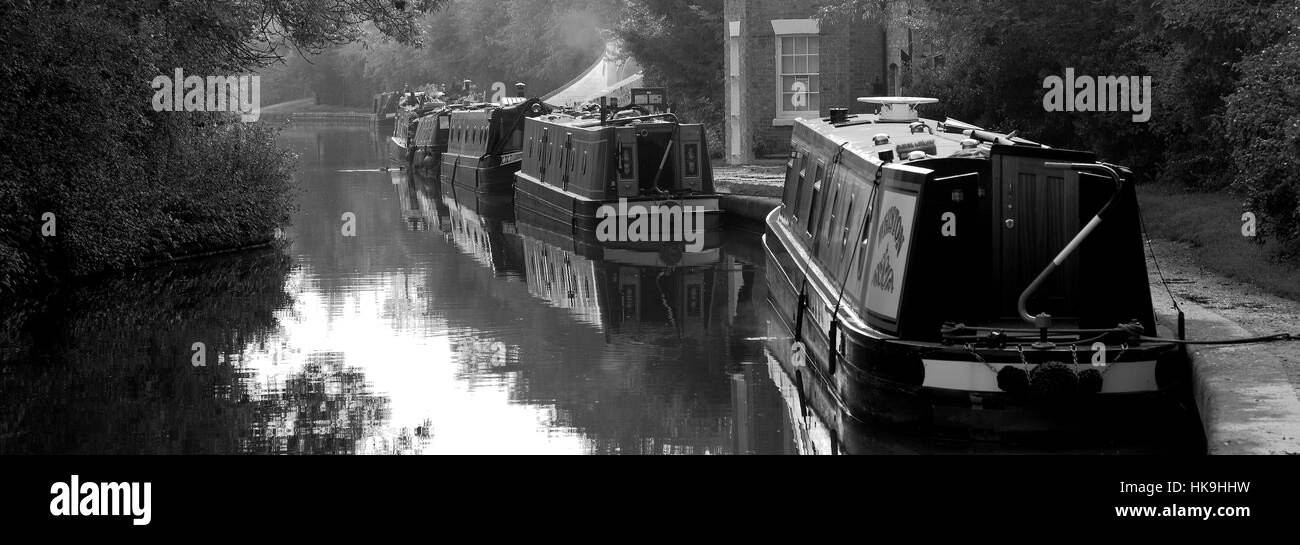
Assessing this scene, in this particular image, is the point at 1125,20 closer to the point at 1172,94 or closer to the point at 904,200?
the point at 1172,94

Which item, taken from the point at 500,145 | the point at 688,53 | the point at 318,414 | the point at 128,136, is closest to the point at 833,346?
the point at 318,414

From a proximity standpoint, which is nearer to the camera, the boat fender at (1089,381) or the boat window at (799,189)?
the boat fender at (1089,381)

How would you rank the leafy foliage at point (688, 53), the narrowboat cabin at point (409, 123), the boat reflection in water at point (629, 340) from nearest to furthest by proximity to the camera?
the boat reflection in water at point (629, 340) → the leafy foliage at point (688, 53) → the narrowboat cabin at point (409, 123)

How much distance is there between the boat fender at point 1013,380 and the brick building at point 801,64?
63.6ft

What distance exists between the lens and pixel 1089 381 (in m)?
8.47

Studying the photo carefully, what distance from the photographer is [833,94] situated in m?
27.7

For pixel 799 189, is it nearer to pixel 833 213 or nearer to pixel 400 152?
pixel 833 213

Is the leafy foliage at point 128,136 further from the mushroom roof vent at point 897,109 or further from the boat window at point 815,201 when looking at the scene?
the mushroom roof vent at point 897,109

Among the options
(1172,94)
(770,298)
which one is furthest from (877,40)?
(770,298)

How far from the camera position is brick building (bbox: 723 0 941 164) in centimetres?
2758

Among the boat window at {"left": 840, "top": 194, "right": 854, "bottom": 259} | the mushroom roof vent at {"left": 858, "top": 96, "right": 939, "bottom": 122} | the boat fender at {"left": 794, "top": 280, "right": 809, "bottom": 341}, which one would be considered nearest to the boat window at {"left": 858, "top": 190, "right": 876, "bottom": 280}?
the boat window at {"left": 840, "top": 194, "right": 854, "bottom": 259}

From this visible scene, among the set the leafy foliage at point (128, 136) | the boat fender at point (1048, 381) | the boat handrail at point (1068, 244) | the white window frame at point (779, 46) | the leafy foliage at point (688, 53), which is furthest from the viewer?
the leafy foliage at point (688, 53)

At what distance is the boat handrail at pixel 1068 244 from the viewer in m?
8.56

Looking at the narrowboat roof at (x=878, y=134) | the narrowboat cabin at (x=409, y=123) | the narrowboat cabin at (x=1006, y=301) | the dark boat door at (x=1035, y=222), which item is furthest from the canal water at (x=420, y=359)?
the narrowboat cabin at (x=409, y=123)
